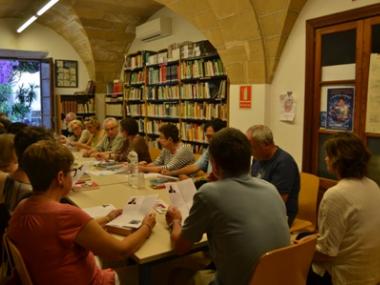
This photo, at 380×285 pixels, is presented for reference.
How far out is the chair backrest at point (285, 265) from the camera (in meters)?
1.35

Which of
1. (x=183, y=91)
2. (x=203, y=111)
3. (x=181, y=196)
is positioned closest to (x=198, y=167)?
(x=181, y=196)

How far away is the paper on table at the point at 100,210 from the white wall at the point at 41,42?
21.1ft

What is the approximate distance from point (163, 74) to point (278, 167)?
4.01 metres

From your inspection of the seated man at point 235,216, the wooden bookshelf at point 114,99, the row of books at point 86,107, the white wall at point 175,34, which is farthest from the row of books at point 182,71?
the seated man at point 235,216

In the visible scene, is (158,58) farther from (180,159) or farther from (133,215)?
(133,215)

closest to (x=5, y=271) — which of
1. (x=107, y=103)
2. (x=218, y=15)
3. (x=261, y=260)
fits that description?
(x=261, y=260)

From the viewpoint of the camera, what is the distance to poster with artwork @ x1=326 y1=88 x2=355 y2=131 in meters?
3.39

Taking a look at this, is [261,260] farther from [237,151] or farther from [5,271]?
[5,271]

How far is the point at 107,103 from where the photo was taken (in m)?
8.06

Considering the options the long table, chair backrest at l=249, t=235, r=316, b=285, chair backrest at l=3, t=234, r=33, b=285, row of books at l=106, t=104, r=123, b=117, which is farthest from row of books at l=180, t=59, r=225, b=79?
chair backrest at l=3, t=234, r=33, b=285

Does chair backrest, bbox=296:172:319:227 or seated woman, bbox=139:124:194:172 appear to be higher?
seated woman, bbox=139:124:194:172

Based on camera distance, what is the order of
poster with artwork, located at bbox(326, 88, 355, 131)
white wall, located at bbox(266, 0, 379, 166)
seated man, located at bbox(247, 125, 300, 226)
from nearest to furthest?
seated man, located at bbox(247, 125, 300, 226) < poster with artwork, located at bbox(326, 88, 355, 131) < white wall, located at bbox(266, 0, 379, 166)

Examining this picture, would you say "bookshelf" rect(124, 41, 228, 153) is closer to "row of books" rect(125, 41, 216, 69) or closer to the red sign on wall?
"row of books" rect(125, 41, 216, 69)

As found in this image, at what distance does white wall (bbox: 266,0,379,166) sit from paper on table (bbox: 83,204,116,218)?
92.4 inches
